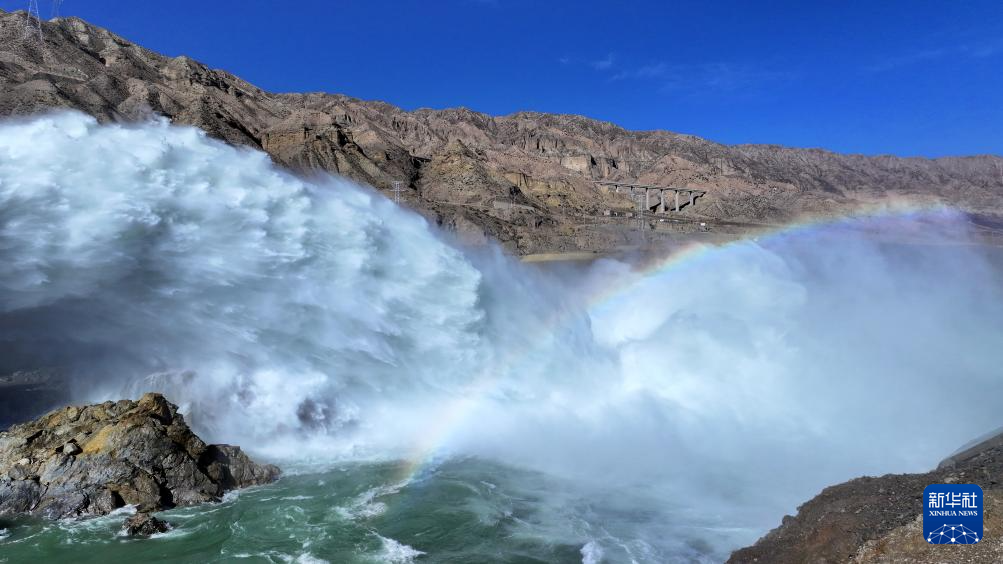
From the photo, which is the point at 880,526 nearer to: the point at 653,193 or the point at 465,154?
the point at 465,154

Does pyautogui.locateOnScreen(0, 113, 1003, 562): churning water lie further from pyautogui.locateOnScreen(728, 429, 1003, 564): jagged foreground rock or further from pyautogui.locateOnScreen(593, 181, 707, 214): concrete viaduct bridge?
pyautogui.locateOnScreen(593, 181, 707, 214): concrete viaduct bridge

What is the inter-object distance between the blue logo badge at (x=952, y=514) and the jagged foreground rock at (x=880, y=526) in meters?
0.09

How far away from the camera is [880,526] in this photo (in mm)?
7949

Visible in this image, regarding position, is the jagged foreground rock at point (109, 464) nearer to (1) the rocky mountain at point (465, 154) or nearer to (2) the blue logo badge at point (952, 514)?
(2) the blue logo badge at point (952, 514)

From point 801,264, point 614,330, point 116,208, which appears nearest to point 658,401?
point 614,330

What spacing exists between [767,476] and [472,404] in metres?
7.48

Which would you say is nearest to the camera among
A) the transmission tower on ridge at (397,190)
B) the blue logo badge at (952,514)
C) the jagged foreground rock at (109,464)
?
the blue logo badge at (952,514)

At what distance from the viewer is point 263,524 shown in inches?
443

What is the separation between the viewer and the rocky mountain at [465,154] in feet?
211

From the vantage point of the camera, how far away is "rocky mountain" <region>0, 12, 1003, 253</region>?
64.2 m

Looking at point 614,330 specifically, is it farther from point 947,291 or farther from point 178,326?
point 947,291

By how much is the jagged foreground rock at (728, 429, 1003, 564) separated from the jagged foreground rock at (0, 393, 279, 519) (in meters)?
9.25

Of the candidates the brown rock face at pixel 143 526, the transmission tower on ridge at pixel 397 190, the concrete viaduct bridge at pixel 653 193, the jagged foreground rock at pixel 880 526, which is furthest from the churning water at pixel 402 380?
the concrete viaduct bridge at pixel 653 193

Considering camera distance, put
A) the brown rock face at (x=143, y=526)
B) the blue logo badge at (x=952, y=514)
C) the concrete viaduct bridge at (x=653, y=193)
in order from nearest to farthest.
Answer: the blue logo badge at (x=952, y=514) < the brown rock face at (x=143, y=526) < the concrete viaduct bridge at (x=653, y=193)
